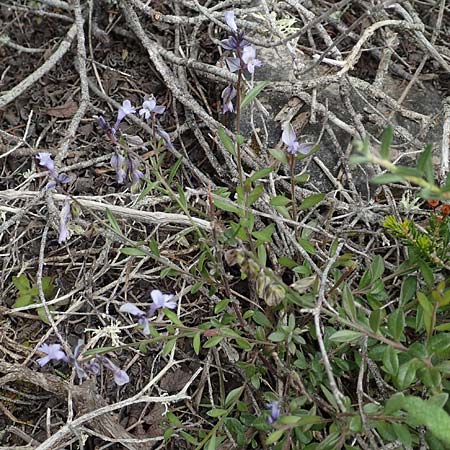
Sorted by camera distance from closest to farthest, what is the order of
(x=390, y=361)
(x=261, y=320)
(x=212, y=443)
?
(x=390, y=361)
(x=212, y=443)
(x=261, y=320)

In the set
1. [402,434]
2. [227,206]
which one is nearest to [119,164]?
[227,206]

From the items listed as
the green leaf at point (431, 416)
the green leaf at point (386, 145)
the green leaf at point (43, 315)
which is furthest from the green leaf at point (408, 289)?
the green leaf at point (43, 315)

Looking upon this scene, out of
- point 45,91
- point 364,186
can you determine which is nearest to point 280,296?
point 364,186

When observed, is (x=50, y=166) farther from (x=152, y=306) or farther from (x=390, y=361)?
(x=390, y=361)

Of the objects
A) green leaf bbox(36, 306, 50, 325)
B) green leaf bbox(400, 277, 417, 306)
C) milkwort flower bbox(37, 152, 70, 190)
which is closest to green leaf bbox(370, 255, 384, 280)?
green leaf bbox(400, 277, 417, 306)

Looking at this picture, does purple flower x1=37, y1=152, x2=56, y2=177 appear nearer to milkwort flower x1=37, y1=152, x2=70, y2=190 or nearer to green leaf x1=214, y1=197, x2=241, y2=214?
milkwort flower x1=37, y1=152, x2=70, y2=190

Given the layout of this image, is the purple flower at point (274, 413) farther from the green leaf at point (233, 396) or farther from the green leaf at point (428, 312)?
the green leaf at point (428, 312)

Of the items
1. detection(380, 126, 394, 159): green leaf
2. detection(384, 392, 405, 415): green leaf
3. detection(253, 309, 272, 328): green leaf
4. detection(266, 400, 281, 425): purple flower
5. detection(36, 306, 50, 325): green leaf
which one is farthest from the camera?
detection(36, 306, 50, 325): green leaf

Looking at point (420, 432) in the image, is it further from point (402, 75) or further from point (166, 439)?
point (402, 75)
